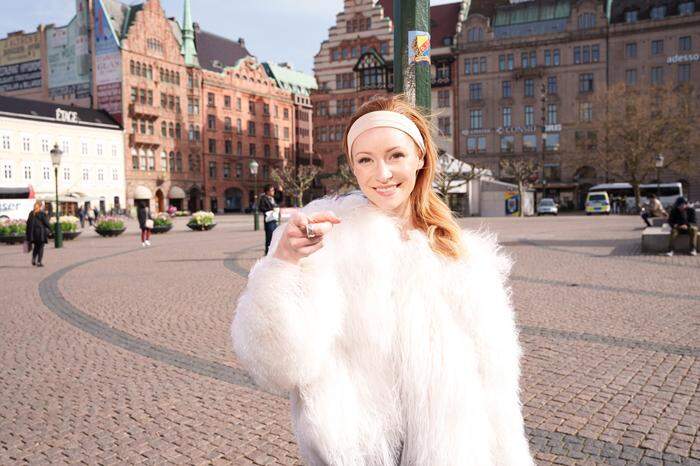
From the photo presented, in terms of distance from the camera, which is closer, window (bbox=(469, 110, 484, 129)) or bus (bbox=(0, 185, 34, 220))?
bus (bbox=(0, 185, 34, 220))

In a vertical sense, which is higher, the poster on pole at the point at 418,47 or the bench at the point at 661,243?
the poster on pole at the point at 418,47

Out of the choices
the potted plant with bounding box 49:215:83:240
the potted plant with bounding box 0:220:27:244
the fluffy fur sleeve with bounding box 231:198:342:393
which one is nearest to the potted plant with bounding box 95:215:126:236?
the potted plant with bounding box 49:215:83:240

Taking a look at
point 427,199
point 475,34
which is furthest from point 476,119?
point 427,199

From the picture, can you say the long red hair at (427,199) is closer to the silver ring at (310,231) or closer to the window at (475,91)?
the silver ring at (310,231)

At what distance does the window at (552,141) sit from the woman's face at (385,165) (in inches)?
2256

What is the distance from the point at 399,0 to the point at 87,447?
3.71 m

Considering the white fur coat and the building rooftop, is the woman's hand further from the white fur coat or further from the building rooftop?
the building rooftop

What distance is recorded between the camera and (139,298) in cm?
944

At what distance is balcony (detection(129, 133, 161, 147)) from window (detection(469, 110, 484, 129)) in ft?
102

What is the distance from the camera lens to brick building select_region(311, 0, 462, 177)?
57.3 meters

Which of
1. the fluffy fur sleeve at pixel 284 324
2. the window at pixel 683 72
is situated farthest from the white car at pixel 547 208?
the fluffy fur sleeve at pixel 284 324

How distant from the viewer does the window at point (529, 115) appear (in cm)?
5588

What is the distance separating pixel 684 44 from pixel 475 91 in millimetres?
18242

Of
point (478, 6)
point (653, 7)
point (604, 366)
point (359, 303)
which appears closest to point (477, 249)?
point (359, 303)
